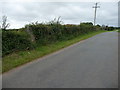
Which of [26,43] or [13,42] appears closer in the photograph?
[13,42]

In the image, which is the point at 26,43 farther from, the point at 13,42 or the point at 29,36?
the point at 13,42

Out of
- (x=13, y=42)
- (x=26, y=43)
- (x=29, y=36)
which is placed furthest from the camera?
(x=29, y=36)

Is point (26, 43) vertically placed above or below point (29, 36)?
below

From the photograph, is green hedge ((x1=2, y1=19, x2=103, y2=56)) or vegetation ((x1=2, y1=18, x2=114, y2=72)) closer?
vegetation ((x1=2, y1=18, x2=114, y2=72))

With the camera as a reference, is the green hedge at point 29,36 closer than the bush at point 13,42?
No

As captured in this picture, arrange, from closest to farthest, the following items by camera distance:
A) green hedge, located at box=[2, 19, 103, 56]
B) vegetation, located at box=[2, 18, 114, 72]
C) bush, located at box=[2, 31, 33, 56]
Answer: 1. vegetation, located at box=[2, 18, 114, 72]
2. bush, located at box=[2, 31, 33, 56]
3. green hedge, located at box=[2, 19, 103, 56]

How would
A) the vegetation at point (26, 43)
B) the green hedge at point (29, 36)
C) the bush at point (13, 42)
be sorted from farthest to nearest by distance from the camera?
the green hedge at point (29, 36) < the bush at point (13, 42) < the vegetation at point (26, 43)

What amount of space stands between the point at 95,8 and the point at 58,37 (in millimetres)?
35389

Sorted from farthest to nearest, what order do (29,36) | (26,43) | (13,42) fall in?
(29,36), (26,43), (13,42)

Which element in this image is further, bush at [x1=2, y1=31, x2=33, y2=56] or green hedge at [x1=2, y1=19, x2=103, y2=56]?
green hedge at [x1=2, y1=19, x2=103, y2=56]

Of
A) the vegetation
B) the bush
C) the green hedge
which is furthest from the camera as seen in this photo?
the green hedge

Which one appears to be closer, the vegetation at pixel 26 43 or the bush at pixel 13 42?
the vegetation at pixel 26 43

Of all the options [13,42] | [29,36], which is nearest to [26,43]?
[29,36]

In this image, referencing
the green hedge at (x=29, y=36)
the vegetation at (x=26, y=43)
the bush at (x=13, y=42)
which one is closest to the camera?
the vegetation at (x=26, y=43)
